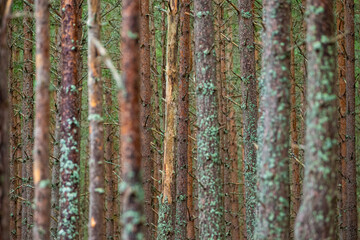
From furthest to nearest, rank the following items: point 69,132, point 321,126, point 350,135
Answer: point 350,135
point 69,132
point 321,126

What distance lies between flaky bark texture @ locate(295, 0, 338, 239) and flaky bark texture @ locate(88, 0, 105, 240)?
9.60 feet

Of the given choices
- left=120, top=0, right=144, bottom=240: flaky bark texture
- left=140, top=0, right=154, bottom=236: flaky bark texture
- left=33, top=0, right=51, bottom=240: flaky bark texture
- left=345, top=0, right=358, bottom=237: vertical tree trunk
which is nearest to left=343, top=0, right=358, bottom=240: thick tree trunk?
left=345, top=0, right=358, bottom=237: vertical tree trunk

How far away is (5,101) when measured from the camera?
225 inches

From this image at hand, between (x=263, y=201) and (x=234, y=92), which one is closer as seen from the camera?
(x=263, y=201)

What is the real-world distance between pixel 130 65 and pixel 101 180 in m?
2.33

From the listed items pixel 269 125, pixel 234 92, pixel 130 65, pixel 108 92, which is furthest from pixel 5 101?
pixel 234 92

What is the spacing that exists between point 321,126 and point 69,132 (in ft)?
13.9

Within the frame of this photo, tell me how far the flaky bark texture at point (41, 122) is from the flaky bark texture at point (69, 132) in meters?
1.42

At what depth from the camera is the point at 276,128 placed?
667 cm

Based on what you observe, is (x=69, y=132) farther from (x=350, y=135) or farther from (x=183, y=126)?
(x=350, y=135)

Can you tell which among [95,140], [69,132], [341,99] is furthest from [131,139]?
[341,99]

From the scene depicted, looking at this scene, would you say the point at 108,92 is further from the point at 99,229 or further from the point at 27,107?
the point at 99,229

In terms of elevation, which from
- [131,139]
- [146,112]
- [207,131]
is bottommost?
[131,139]

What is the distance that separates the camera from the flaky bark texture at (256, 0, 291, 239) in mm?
6676
